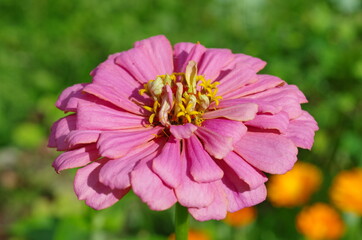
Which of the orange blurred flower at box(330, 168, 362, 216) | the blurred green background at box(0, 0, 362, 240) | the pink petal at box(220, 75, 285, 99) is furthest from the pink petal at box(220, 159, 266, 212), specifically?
the orange blurred flower at box(330, 168, 362, 216)

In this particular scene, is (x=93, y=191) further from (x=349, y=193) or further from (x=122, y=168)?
(x=349, y=193)

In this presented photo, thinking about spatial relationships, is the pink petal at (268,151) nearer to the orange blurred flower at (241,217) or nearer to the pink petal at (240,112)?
the pink petal at (240,112)

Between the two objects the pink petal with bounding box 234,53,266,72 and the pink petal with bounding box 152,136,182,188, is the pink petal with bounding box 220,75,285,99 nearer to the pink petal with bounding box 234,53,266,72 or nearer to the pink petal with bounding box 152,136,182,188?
the pink petal with bounding box 234,53,266,72

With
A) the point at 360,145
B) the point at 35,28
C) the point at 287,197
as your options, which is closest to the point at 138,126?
the point at 287,197

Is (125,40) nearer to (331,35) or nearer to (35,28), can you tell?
(35,28)

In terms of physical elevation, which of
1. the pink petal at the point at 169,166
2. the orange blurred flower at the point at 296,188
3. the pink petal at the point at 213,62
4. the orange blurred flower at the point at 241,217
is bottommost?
the orange blurred flower at the point at 296,188

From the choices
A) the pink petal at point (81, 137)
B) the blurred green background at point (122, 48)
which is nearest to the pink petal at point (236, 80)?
the pink petal at point (81, 137)
